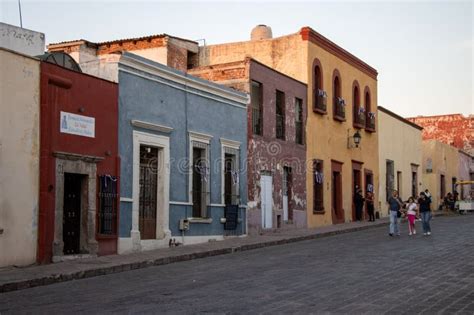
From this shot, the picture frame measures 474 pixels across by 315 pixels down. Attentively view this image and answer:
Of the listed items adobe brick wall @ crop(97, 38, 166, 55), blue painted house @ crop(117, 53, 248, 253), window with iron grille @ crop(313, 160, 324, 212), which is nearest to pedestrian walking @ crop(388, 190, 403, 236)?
blue painted house @ crop(117, 53, 248, 253)

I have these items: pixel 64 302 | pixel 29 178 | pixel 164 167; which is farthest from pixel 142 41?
pixel 64 302

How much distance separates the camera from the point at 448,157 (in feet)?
163

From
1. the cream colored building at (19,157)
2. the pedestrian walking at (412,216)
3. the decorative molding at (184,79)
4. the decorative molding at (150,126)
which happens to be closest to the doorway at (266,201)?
the decorative molding at (184,79)

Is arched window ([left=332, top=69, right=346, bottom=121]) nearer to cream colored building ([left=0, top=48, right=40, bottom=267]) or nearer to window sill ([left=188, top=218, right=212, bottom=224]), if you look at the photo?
window sill ([left=188, top=218, right=212, bottom=224])

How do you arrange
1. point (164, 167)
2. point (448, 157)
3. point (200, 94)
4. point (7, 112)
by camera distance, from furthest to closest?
point (448, 157), point (200, 94), point (164, 167), point (7, 112)

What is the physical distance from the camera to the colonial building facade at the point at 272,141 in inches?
907

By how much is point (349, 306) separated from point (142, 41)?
67.8ft

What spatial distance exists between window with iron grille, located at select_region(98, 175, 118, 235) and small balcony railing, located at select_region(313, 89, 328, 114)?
13.2 meters

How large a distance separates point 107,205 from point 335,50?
1679cm

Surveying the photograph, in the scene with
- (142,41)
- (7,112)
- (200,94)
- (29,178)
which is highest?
(142,41)

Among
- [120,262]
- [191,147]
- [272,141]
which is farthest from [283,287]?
[272,141]

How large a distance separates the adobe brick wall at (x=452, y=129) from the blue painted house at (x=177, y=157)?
42718mm

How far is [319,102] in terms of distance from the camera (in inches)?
1106

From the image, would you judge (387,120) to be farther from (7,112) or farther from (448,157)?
(7,112)
